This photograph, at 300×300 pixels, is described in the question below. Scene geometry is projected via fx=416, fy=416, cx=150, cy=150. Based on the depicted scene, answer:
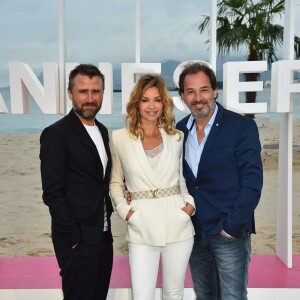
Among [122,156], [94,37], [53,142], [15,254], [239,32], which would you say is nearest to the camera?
[53,142]

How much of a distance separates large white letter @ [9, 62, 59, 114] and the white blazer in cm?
142

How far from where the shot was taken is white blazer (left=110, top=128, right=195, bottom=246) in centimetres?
228

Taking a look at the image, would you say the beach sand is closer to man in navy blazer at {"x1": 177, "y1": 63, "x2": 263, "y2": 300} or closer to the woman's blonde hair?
man in navy blazer at {"x1": 177, "y1": 63, "x2": 263, "y2": 300}

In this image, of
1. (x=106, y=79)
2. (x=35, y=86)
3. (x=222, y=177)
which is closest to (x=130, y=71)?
(x=106, y=79)

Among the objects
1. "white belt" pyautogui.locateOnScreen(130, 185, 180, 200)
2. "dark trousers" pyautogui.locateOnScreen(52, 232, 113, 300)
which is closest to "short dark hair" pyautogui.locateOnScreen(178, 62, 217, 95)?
"white belt" pyautogui.locateOnScreen(130, 185, 180, 200)

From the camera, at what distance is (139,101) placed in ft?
7.64

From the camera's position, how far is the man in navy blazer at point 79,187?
219 centimetres

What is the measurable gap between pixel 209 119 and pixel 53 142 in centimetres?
89

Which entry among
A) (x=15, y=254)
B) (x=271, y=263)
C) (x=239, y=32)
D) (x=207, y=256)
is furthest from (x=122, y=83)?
(x=239, y=32)

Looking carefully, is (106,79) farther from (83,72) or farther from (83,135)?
(83,135)

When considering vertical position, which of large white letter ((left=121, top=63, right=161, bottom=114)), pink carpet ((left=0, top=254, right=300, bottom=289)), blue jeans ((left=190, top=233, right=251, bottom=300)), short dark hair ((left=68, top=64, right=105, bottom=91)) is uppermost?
large white letter ((left=121, top=63, right=161, bottom=114))

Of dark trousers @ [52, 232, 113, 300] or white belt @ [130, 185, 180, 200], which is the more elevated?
white belt @ [130, 185, 180, 200]

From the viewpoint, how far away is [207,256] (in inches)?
97.3

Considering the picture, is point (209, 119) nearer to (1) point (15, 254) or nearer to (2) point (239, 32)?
(1) point (15, 254)
